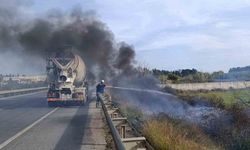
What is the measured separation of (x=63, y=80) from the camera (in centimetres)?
3030

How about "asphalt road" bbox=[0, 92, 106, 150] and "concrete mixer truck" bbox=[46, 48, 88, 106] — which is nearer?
"asphalt road" bbox=[0, 92, 106, 150]

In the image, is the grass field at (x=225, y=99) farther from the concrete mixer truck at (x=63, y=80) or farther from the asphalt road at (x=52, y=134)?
the asphalt road at (x=52, y=134)

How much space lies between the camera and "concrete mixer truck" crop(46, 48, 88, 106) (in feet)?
99.2

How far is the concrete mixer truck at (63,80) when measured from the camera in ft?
99.2

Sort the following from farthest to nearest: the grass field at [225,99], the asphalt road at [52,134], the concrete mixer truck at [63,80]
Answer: the grass field at [225,99] < the concrete mixer truck at [63,80] < the asphalt road at [52,134]

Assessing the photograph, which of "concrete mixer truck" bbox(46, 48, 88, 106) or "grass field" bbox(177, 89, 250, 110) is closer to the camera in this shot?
"concrete mixer truck" bbox(46, 48, 88, 106)

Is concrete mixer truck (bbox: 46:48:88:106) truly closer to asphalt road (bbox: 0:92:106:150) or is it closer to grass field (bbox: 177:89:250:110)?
asphalt road (bbox: 0:92:106:150)

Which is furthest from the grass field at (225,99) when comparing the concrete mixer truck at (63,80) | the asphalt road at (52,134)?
the asphalt road at (52,134)

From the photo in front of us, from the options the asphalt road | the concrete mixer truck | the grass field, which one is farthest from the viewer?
the grass field

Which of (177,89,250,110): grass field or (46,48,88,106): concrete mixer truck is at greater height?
(46,48,88,106): concrete mixer truck

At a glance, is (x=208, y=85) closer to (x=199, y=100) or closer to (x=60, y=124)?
(x=199, y=100)

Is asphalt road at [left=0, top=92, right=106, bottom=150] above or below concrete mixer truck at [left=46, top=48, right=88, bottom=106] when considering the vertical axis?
below

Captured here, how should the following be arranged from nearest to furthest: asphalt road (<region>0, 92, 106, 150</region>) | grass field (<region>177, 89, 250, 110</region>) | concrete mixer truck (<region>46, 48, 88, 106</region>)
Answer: asphalt road (<region>0, 92, 106, 150</region>)
concrete mixer truck (<region>46, 48, 88, 106</region>)
grass field (<region>177, 89, 250, 110</region>)

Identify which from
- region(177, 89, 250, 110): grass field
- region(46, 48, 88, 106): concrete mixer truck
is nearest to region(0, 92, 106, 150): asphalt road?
region(46, 48, 88, 106): concrete mixer truck
